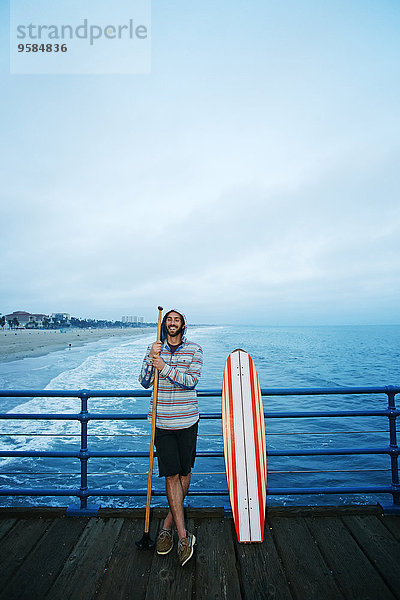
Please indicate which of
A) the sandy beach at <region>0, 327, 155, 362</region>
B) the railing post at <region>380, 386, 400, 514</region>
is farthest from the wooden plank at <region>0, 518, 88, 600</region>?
the sandy beach at <region>0, 327, 155, 362</region>

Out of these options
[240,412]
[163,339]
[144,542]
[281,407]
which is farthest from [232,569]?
[281,407]

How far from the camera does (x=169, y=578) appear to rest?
7.57 feet

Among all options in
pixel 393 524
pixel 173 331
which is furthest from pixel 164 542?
pixel 393 524

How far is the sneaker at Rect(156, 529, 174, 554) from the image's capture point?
2561 mm

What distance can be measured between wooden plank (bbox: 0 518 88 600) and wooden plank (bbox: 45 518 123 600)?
54 mm

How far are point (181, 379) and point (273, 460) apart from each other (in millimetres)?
6675

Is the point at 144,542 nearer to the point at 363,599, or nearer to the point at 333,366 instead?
the point at 363,599

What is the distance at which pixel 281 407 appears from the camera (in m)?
13.3

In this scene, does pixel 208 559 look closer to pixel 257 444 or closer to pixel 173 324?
pixel 257 444

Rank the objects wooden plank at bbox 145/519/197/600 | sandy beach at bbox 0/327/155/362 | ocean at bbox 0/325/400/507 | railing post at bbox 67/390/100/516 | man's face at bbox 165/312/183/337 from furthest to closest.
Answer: sandy beach at bbox 0/327/155/362 < ocean at bbox 0/325/400/507 < railing post at bbox 67/390/100/516 < man's face at bbox 165/312/183/337 < wooden plank at bbox 145/519/197/600

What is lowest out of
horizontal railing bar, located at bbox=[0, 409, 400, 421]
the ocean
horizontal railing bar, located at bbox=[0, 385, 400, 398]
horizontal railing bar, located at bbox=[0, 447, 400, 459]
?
the ocean

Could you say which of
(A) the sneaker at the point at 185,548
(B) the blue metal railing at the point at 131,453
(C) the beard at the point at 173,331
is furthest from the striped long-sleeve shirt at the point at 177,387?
(A) the sneaker at the point at 185,548

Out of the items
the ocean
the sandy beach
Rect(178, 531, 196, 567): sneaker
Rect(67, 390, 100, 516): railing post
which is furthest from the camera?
the sandy beach

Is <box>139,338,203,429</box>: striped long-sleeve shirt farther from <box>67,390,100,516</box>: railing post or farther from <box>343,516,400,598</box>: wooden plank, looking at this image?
<box>343,516,400,598</box>: wooden plank
